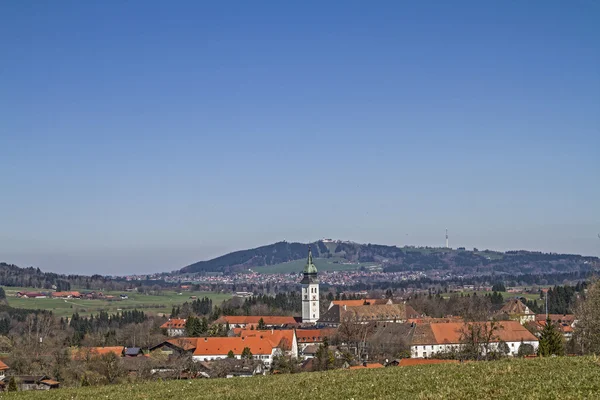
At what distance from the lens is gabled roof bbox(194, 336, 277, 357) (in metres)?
97.4

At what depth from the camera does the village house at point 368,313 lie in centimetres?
14612

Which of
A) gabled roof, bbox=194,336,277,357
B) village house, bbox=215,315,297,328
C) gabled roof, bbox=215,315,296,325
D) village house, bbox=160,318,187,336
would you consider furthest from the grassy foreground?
gabled roof, bbox=215,315,296,325

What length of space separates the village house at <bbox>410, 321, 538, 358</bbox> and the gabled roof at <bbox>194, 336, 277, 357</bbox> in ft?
63.5

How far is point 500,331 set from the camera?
99.1m


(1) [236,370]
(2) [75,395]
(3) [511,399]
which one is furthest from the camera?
(1) [236,370]

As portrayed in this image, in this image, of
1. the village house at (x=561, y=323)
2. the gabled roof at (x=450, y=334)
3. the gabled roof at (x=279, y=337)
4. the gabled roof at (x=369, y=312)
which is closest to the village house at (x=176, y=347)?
the gabled roof at (x=279, y=337)

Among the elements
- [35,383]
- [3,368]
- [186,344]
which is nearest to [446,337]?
[186,344]

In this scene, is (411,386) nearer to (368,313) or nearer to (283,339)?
(283,339)

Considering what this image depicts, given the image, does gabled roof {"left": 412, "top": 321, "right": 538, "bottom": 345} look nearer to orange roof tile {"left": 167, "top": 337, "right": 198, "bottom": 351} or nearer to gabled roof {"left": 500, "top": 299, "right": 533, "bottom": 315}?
orange roof tile {"left": 167, "top": 337, "right": 198, "bottom": 351}

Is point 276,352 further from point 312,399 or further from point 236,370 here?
point 312,399

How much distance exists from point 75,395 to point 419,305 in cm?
15111

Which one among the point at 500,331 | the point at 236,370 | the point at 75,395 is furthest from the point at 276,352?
the point at 75,395

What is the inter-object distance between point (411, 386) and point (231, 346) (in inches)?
3071

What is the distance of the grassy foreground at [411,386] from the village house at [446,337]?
216ft
